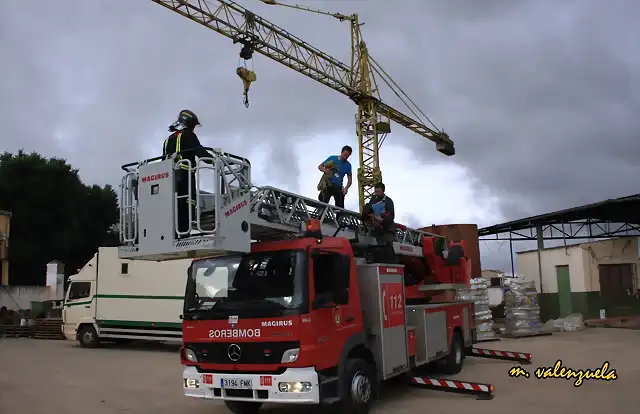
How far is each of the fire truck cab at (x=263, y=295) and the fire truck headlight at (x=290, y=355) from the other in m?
0.01

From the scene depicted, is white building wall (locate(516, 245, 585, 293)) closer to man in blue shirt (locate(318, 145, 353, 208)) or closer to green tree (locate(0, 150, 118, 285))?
man in blue shirt (locate(318, 145, 353, 208))

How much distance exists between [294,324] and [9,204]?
37.9m

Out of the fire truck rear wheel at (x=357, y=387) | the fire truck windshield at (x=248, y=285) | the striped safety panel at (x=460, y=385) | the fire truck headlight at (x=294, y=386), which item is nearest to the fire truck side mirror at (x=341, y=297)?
the fire truck windshield at (x=248, y=285)

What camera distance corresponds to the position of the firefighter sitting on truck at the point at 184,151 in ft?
23.3

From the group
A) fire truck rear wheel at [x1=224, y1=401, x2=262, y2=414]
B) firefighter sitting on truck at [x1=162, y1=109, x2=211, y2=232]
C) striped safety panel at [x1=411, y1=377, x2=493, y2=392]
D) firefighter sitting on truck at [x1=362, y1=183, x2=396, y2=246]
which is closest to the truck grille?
fire truck rear wheel at [x1=224, y1=401, x2=262, y2=414]

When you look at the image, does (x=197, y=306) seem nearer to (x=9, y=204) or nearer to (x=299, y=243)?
(x=299, y=243)

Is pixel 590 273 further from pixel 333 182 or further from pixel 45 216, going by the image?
pixel 45 216

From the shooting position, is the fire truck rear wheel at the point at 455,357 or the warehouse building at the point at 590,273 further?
the warehouse building at the point at 590,273

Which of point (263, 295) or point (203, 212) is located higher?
point (203, 212)

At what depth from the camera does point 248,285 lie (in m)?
7.34

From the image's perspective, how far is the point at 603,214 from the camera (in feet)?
92.3

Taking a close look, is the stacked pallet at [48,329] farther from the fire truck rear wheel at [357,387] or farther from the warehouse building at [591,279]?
the warehouse building at [591,279]

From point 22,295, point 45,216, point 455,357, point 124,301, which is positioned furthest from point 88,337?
point 45,216

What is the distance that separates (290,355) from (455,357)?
5852mm
